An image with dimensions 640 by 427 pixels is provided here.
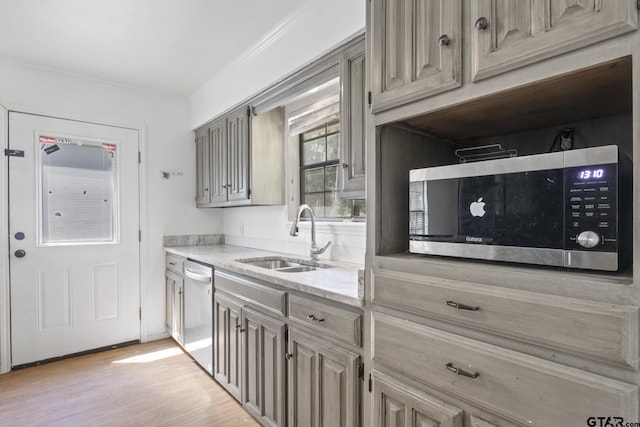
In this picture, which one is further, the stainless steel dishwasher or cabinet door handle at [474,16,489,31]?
the stainless steel dishwasher

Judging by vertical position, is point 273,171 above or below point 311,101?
below

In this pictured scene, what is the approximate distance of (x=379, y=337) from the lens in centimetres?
124

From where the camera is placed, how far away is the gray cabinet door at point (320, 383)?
138 cm

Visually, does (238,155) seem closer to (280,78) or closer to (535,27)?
(280,78)

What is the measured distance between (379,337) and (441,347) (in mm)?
249

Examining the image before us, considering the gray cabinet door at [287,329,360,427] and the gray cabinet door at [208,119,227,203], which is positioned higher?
the gray cabinet door at [208,119,227,203]

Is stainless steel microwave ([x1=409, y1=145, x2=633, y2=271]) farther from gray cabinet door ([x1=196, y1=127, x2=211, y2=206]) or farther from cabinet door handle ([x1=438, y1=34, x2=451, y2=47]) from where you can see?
gray cabinet door ([x1=196, y1=127, x2=211, y2=206])

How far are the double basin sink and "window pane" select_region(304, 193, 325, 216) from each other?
0.46m

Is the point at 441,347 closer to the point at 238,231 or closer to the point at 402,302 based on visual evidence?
the point at 402,302

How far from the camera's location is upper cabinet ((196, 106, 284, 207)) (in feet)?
9.23

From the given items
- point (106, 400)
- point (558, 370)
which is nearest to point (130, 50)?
point (106, 400)

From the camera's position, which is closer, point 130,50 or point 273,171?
point 130,50

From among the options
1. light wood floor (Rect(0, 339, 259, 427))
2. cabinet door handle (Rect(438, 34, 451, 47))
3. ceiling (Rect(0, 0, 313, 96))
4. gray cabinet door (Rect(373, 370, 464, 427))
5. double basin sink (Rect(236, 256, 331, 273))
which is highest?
ceiling (Rect(0, 0, 313, 96))

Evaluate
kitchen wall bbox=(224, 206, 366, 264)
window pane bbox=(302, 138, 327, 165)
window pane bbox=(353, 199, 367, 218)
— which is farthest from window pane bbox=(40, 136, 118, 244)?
window pane bbox=(353, 199, 367, 218)
